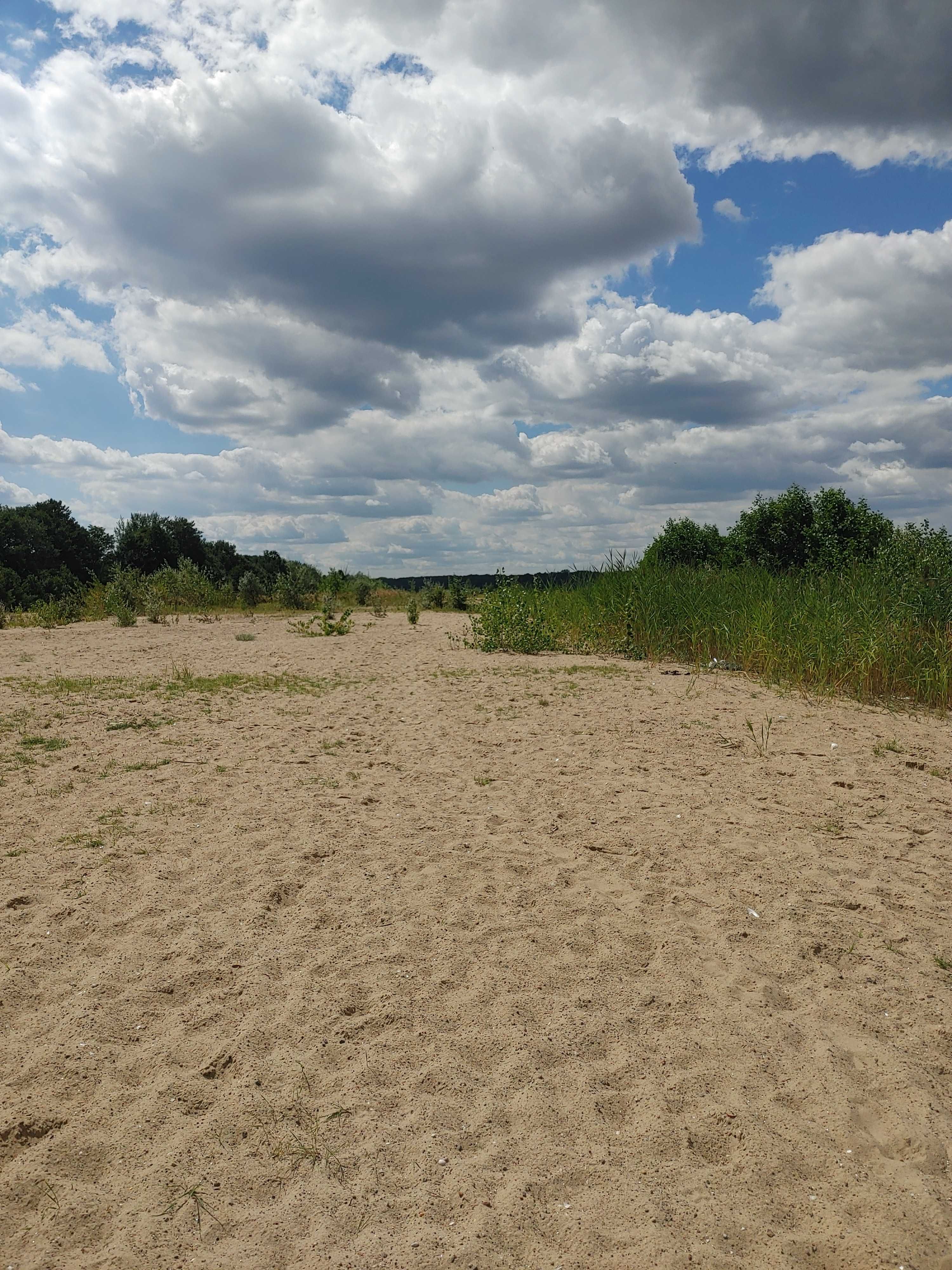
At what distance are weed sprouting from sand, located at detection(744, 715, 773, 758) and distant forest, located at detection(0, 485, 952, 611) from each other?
5761 millimetres

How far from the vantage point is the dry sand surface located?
202 centimetres

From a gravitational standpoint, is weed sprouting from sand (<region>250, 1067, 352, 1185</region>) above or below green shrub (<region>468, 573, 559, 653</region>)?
below

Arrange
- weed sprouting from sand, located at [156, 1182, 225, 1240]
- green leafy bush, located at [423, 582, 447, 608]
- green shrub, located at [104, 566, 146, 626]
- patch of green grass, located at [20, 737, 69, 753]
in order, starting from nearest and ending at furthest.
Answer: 1. weed sprouting from sand, located at [156, 1182, 225, 1240]
2. patch of green grass, located at [20, 737, 69, 753]
3. green shrub, located at [104, 566, 146, 626]
4. green leafy bush, located at [423, 582, 447, 608]

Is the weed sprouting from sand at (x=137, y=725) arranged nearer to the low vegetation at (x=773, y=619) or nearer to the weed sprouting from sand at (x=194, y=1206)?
the weed sprouting from sand at (x=194, y=1206)

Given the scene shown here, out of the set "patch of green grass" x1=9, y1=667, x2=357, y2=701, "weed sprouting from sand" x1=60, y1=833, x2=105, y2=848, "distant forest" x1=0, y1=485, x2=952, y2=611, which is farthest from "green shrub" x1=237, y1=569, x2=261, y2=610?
"weed sprouting from sand" x1=60, y1=833, x2=105, y2=848

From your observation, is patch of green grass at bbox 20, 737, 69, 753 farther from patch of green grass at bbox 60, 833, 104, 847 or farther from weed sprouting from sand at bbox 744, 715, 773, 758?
weed sprouting from sand at bbox 744, 715, 773, 758

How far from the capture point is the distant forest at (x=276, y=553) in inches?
832

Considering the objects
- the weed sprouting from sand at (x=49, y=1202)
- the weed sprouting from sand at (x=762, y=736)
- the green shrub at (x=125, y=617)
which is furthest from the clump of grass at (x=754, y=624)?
the weed sprouting from sand at (x=49, y=1202)

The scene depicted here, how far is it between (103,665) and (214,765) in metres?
5.12

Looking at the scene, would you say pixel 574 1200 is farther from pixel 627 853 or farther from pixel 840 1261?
pixel 627 853

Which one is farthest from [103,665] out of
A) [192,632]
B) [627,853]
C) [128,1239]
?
[128,1239]

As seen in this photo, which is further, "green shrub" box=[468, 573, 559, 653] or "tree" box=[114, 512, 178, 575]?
"tree" box=[114, 512, 178, 575]

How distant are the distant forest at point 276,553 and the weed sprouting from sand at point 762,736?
5761mm

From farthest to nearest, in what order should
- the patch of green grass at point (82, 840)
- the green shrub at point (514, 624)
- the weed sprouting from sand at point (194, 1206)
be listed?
1. the green shrub at point (514, 624)
2. the patch of green grass at point (82, 840)
3. the weed sprouting from sand at point (194, 1206)
